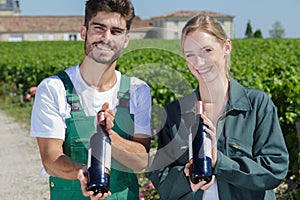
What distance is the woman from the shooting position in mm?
2422

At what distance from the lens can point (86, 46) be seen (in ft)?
7.97

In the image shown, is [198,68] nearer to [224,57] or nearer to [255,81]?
[224,57]

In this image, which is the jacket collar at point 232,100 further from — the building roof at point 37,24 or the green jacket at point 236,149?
the building roof at point 37,24

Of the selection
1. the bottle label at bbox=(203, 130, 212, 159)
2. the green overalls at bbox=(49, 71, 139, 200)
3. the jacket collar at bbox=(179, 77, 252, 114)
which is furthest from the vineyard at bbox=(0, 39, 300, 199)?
the bottle label at bbox=(203, 130, 212, 159)

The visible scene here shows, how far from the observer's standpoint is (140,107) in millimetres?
2479

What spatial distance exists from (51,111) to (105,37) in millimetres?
383

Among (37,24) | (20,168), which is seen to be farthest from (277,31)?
(20,168)

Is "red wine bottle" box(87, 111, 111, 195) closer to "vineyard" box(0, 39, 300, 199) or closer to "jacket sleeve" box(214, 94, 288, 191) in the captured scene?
"vineyard" box(0, 39, 300, 199)

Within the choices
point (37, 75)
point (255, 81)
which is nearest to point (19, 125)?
point (37, 75)

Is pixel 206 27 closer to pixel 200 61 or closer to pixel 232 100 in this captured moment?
pixel 200 61

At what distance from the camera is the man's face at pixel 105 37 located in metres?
2.32

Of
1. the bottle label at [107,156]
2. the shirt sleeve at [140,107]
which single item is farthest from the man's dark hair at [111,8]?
the bottle label at [107,156]

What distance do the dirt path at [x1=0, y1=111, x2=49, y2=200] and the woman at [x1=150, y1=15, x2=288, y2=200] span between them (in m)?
4.36

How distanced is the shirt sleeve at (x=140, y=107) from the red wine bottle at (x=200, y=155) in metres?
0.33
